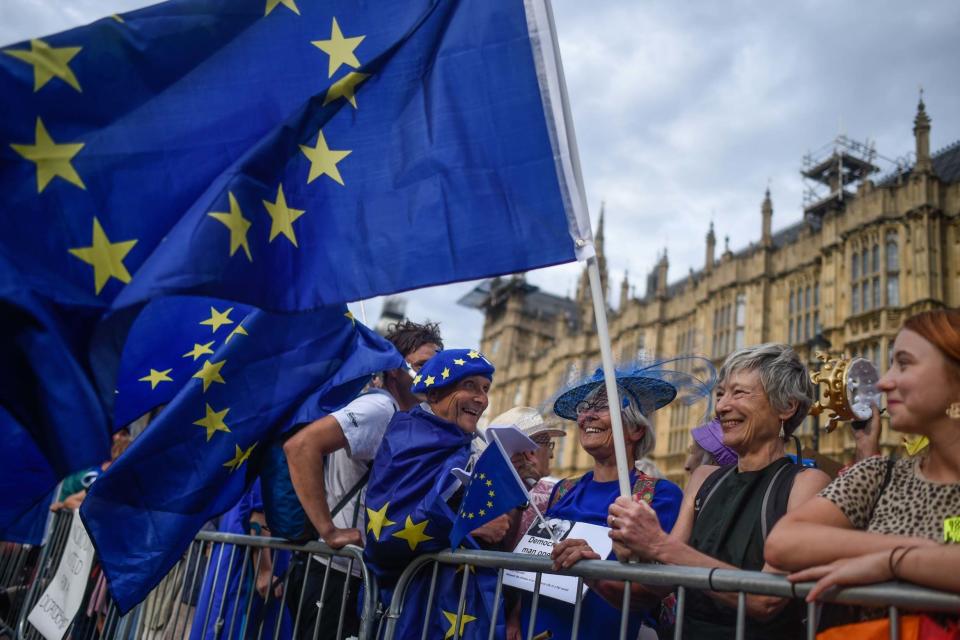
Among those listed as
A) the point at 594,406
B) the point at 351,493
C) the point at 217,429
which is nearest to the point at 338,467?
the point at 351,493

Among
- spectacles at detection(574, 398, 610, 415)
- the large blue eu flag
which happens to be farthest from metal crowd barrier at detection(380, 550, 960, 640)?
the large blue eu flag

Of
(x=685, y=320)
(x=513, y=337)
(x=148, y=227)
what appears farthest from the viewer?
(x=513, y=337)

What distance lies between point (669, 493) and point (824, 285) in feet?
68.5

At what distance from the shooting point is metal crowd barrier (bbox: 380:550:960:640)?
1.69 m

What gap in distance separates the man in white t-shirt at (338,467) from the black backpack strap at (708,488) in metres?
1.45

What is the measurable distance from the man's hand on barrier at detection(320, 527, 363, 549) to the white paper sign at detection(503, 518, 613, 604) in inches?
28.7

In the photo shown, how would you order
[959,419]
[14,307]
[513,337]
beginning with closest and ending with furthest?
[959,419] → [14,307] → [513,337]

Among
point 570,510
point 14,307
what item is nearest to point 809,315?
point 570,510

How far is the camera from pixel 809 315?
73.4 ft

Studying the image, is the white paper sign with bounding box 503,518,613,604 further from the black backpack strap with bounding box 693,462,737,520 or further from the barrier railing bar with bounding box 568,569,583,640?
the black backpack strap with bounding box 693,462,737,520

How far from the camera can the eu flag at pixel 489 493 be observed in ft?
8.66

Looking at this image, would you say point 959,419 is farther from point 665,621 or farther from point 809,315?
point 809,315

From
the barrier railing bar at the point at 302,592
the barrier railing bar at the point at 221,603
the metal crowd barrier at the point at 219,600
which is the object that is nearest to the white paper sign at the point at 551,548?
the metal crowd barrier at the point at 219,600

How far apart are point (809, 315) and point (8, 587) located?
2174 cm
